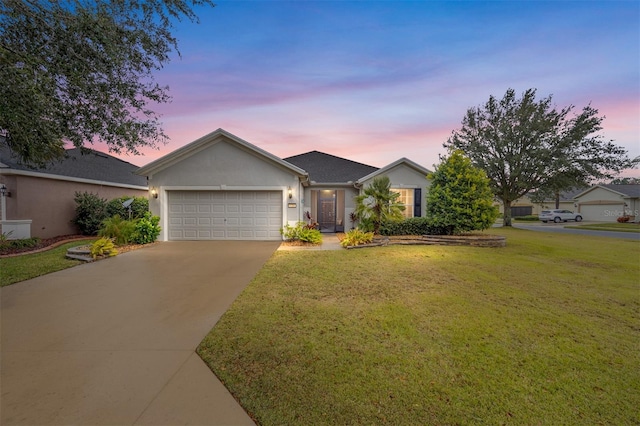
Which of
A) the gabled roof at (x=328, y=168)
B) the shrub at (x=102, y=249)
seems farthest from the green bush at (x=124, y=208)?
the gabled roof at (x=328, y=168)

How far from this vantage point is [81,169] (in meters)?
15.3

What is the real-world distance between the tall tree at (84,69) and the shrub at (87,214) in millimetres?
7672

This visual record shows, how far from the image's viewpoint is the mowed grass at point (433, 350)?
2.29 meters

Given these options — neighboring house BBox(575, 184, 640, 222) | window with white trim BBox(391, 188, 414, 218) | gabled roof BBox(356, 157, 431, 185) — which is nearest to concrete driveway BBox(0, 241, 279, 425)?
gabled roof BBox(356, 157, 431, 185)

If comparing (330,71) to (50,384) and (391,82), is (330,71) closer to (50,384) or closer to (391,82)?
(391,82)

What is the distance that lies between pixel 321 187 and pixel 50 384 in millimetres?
14246

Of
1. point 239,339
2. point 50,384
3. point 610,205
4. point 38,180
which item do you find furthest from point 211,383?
point 610,205

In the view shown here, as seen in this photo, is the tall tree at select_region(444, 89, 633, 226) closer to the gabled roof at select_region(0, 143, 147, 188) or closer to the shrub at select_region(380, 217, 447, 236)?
the shrub at select_region(380, 217, 447, 236)

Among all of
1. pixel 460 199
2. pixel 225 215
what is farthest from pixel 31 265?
pixel 460 199

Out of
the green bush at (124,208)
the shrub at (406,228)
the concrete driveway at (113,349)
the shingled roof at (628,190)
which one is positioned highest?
the shingled roof at (628,190)

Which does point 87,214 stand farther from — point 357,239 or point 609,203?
point 609,203

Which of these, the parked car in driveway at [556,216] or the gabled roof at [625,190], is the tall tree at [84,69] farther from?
the gabled roof at [625,190]

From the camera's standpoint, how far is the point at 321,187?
16.3m

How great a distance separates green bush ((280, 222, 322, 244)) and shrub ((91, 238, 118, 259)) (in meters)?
6.14
